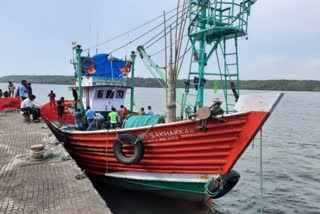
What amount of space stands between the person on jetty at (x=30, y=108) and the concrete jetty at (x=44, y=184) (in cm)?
396

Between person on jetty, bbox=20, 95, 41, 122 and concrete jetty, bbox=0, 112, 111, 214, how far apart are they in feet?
13.0

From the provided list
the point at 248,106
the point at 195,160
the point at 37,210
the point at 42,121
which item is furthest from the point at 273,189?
the point at 42,121

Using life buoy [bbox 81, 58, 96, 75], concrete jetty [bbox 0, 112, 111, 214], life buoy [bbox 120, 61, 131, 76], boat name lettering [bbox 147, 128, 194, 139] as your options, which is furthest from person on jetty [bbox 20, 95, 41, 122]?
boat name lettering [bbox 147, 128, 194, 139]

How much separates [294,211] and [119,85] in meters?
8.47

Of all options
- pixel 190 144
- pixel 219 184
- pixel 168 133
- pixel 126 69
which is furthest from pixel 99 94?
pixel 219 184

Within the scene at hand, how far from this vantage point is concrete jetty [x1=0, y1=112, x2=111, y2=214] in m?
5.55

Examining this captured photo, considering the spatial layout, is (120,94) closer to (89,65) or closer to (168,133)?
(89,65)

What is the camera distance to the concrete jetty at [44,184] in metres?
5.55

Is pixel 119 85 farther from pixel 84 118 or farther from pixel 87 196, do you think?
pixel 87 196

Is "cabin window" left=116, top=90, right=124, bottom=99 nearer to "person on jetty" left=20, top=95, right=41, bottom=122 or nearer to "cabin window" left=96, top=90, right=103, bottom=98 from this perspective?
"cabin window" left=96, top=90, right=103, bottom=98

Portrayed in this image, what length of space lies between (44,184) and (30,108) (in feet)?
29.2

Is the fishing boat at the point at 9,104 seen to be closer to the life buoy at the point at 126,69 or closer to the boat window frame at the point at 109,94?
the boat window frame at the point at 109,94

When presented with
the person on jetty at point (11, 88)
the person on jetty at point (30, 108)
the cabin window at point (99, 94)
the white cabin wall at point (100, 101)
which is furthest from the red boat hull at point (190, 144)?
the person on jetty at point (11, 88)

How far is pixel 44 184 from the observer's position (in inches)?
261
